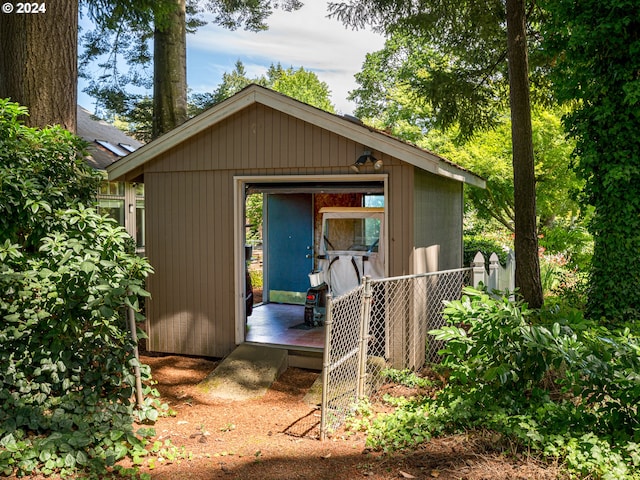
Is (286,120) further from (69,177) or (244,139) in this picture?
(69,177)

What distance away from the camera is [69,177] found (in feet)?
17.6

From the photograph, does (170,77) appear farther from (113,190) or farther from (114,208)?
(114,208)

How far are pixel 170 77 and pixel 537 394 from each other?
34.3 feet

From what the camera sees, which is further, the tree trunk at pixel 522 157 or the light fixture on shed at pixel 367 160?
the tree trunk at pixel 522 157

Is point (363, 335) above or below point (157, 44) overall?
below

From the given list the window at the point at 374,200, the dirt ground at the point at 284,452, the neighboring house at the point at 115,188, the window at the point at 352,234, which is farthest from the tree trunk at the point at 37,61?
the neighboring house at the point at 115,188

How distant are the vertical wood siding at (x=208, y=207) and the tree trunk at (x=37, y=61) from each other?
1690 millimetres

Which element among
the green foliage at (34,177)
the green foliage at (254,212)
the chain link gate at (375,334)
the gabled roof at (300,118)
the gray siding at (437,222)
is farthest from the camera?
the green foliage at (254,212)

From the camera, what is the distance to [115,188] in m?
14.4

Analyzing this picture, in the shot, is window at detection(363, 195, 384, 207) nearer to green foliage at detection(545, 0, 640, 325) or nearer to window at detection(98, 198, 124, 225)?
green foliage at detection(545, 0, 640, 325)

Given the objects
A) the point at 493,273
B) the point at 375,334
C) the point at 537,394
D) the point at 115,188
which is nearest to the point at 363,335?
the point at 537,394

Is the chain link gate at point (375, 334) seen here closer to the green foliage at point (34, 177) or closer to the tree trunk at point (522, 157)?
the tree trunk at point (522, 157)

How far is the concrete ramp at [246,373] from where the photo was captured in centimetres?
620

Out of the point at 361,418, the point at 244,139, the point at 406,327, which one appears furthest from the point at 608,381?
the point at 244,139
